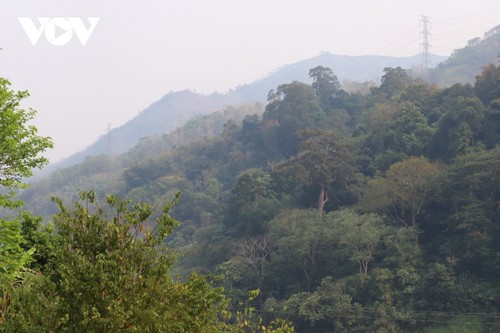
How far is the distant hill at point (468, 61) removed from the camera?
3465 inches

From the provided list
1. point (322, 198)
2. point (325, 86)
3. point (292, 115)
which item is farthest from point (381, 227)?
point (325, 86)

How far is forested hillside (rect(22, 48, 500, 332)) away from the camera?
30016 mm

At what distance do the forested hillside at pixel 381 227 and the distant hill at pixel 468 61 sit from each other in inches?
1406

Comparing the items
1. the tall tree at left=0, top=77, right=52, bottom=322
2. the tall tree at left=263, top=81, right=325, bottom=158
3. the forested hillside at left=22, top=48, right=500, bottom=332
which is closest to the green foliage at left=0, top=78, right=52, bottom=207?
the tall tree at left=0, top=77, right=52, bottom=322

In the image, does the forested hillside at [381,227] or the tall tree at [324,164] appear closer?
the forested hillside at [381,227]

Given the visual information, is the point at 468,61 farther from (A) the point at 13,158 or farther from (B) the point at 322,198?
(A) the point at 13,158

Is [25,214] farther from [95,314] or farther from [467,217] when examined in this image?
[467,217]

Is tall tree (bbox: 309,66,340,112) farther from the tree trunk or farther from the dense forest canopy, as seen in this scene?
the tree trunk

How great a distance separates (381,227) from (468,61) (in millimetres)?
67612

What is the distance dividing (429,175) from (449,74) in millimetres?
59139

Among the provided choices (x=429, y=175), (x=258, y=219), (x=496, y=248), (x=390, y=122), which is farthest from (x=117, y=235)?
(x=390, y=122)

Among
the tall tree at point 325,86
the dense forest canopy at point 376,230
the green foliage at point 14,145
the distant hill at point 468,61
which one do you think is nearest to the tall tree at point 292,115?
the tall tree at point 325,86

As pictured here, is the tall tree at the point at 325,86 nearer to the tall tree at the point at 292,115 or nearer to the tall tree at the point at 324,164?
the tall tree at the point at 292,115

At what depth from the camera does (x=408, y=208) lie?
3638 cm
